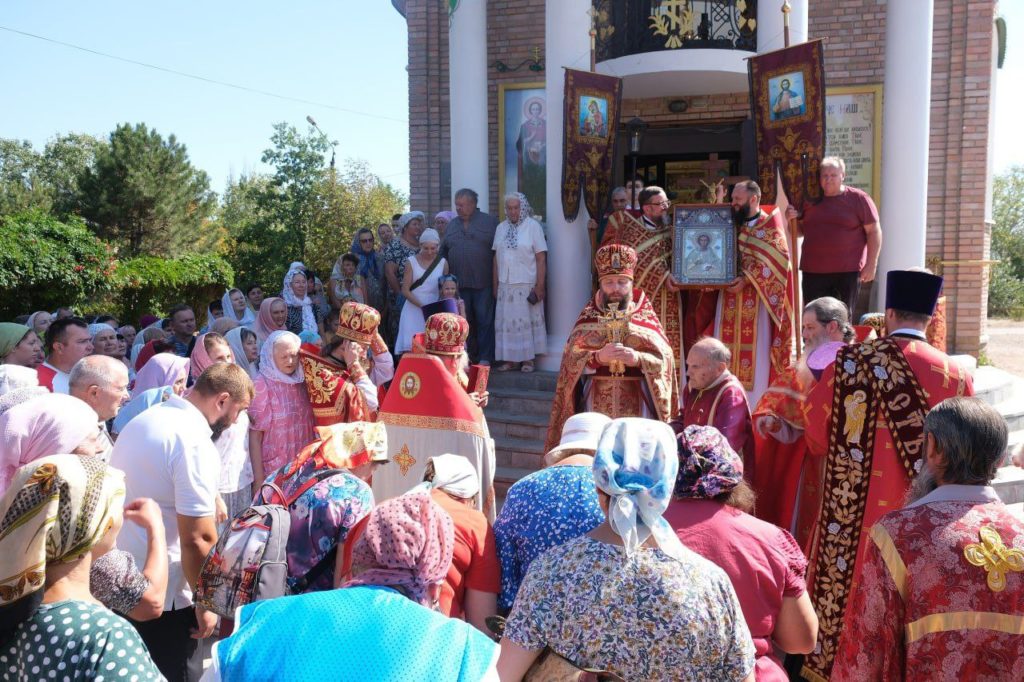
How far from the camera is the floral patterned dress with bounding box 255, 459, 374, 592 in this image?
283 cm

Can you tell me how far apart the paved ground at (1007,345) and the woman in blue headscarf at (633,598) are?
14.9 metres

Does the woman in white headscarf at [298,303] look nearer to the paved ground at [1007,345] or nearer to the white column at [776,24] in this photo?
the white column at [776,24]

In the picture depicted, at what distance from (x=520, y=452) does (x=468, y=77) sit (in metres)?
5.11

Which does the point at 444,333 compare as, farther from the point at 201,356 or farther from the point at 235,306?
the point at 235,306

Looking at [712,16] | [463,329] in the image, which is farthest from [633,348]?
[712,16]

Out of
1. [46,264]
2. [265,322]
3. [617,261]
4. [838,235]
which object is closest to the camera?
[617,261]

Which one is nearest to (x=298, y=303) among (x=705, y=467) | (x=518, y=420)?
(x=518, y=420)

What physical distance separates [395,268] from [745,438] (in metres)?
5.75

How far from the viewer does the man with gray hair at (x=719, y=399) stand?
4.56m

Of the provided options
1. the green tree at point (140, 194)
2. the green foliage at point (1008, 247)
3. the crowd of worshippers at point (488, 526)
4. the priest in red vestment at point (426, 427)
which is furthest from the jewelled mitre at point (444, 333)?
the green tree at point (140, 194)

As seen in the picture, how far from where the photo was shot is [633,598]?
2143mm

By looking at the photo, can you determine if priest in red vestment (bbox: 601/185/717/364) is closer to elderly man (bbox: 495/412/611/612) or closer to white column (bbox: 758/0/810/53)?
white column (bbox: 758/0/810/53)

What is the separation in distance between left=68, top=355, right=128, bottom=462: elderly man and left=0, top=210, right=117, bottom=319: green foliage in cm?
1532

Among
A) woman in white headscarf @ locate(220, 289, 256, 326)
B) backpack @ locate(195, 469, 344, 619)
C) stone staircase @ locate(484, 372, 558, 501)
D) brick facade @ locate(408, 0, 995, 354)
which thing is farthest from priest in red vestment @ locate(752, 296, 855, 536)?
brick facade @ locate(408, 0, 995, 354)
